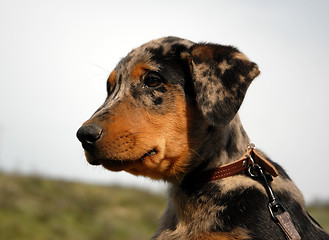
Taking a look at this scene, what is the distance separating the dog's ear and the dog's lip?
0.65 metres

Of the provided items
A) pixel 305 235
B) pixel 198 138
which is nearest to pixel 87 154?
pixel 198 138

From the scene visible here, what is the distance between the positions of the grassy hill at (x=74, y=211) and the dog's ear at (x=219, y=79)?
718 centimetres

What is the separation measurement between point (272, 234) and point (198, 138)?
3.70 ft

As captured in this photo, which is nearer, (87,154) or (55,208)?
(87,154)

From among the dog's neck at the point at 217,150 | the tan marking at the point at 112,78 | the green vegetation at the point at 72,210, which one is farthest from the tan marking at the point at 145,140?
the green vegetation at the point at 72,210

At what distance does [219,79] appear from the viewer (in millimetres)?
3869

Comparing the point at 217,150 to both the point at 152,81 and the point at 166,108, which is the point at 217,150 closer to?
the point at 166,108

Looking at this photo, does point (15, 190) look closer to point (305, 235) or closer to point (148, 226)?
point (148, 226)

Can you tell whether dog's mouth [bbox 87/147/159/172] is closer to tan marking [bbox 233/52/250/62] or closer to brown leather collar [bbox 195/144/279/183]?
brown leather collar [bbox 195/144/279/183]

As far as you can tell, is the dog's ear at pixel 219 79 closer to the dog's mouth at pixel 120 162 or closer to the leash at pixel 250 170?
the leash at pixel 250 170

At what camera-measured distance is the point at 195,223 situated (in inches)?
150

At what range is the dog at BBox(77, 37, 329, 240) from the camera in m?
3.63

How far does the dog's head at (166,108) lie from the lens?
12.1 ft

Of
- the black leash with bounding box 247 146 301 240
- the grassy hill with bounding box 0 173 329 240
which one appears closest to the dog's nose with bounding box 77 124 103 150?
the black leash with bounding box 247 146 301 240
